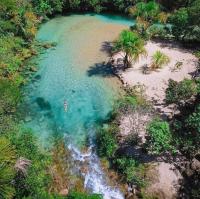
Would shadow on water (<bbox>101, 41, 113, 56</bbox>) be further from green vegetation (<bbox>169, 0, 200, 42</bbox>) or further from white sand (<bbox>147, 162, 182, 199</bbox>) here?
white sand (<bbox>147, 162, 182, 199</bbox>)

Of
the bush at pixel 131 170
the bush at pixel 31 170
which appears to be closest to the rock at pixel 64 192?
the bush at pixel 31 170

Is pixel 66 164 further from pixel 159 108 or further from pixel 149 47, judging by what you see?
pixel 149 47

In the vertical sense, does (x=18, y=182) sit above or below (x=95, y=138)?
above

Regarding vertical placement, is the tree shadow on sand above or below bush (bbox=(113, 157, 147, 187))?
above

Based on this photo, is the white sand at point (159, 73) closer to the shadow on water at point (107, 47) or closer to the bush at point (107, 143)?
the shadow on water at point (107, 47)

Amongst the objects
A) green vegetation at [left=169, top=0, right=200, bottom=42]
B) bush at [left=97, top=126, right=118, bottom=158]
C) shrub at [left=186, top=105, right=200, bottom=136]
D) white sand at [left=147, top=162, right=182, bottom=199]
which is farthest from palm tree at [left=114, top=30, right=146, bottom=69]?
white sand at [left=147, top=162, right=182, bottom=199]

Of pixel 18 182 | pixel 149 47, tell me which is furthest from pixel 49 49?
pixel 18 182
